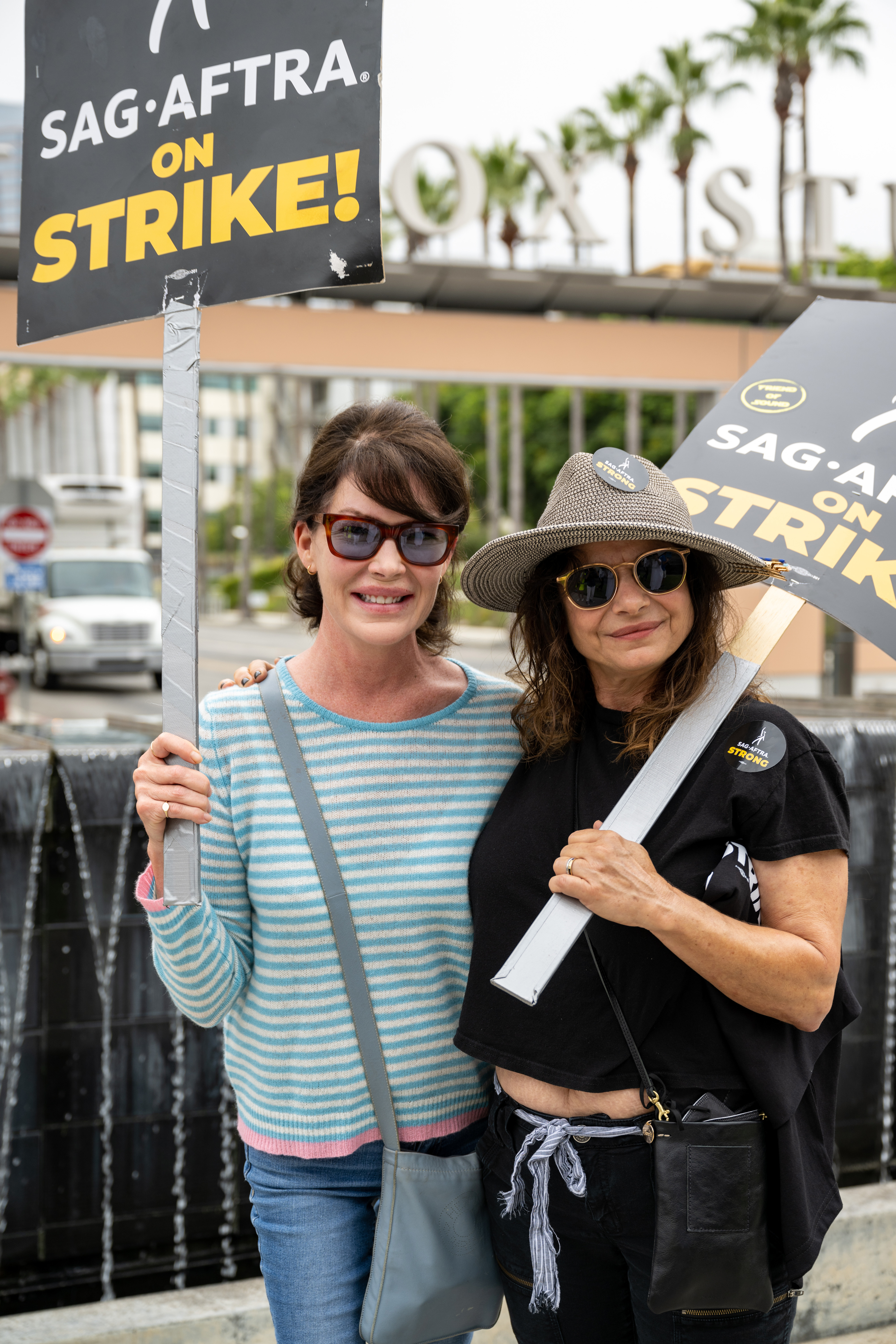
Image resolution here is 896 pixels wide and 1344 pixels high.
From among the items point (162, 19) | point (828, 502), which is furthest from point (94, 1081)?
point (162, 19)

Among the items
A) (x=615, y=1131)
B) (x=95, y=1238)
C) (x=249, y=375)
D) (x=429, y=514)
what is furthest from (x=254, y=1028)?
(x=249, y=375)

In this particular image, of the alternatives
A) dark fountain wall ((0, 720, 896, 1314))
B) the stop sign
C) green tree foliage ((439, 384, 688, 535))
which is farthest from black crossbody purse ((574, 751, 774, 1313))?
green tree foliage ((439, 384, 688, 535))

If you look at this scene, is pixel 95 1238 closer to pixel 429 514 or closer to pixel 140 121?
pixel 429 514

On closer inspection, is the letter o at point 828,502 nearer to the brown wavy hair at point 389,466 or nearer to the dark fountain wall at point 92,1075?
the brown wavy hair at point 389,466

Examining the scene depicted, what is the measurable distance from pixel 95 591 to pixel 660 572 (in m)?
19.4

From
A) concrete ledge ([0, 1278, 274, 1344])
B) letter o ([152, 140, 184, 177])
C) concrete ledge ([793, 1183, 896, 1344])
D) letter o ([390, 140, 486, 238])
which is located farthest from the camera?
letter o ([390, 140, 486, 238])

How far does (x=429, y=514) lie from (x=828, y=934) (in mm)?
891

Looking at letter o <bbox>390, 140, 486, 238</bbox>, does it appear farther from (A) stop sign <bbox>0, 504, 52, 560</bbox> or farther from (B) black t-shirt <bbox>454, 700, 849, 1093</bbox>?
(B) black t-shirt <bbox>454, 700, 849, 1093</bbox>

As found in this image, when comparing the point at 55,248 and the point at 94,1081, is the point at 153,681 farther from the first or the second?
the point at 55,248

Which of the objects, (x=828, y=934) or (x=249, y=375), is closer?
(x=828, y=934)

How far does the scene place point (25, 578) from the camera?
553 inches

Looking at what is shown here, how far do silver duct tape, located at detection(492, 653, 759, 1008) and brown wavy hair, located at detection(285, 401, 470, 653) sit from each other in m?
0.53

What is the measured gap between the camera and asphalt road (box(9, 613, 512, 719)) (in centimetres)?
1599

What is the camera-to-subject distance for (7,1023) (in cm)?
358
